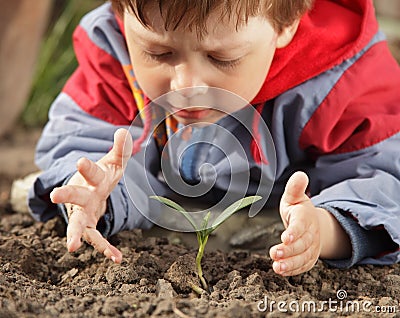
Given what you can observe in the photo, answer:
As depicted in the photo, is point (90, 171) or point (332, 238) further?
point (332, 238)

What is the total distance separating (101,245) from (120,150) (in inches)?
8.9

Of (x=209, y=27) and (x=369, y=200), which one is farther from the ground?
(x=209, y=27)

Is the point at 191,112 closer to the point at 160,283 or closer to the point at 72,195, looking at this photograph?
the point at 72,195

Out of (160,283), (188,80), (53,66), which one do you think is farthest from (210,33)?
(53,66)

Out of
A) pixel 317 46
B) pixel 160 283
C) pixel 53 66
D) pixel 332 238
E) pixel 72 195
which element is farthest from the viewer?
pixel 53 66

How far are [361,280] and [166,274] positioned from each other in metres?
0.48

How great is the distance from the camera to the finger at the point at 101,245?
1772 millimetres

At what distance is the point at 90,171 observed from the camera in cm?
176

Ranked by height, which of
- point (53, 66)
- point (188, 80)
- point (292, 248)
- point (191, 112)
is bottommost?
point (53, 66)

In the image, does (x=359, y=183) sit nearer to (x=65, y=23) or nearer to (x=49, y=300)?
(x=49, y=300)

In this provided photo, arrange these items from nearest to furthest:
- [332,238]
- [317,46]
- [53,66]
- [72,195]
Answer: [72,195], [332,238], [317,46], [53,66]

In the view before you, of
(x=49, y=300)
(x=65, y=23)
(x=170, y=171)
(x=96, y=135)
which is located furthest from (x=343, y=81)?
(x=65, y=23)

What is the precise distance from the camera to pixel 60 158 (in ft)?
7.33

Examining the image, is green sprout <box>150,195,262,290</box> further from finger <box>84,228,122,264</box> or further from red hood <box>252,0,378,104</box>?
red hood <box>252,0,378,104</box>
